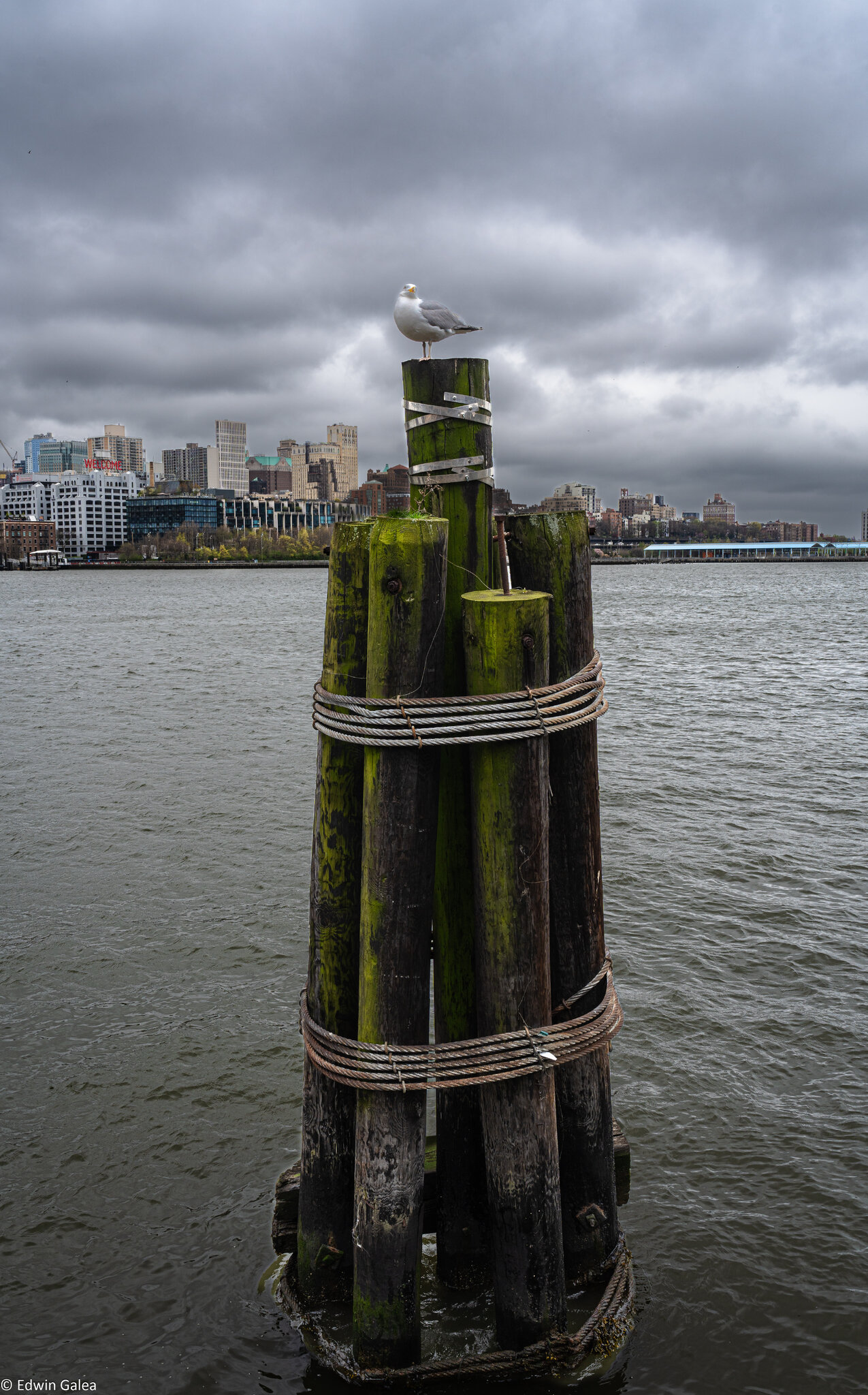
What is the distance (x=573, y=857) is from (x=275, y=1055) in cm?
417

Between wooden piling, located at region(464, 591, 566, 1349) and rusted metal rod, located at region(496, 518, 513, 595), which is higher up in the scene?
rusted metal rod, located at region(496, 518, 513, 595)

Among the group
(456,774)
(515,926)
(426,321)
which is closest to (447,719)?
(456,774)

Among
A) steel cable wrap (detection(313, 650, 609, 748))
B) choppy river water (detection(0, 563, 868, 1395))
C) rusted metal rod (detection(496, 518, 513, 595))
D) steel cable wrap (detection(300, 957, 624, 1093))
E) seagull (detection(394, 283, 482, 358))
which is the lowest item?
choppy river water (detection(0, 563, 868, 1395))

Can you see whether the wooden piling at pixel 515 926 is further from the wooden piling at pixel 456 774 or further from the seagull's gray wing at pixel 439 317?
the seagull's gray wing at pixel 439 317

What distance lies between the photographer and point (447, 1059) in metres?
3.86

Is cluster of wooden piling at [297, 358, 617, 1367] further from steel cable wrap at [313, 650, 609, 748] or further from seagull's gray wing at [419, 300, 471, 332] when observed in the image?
seagull's gray wing at [419, 300, 471, 332]

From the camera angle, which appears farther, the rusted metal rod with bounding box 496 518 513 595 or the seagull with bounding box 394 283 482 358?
the seagull with bounding box 394 283 482 358

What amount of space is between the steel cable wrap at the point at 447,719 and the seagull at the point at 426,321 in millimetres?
2361

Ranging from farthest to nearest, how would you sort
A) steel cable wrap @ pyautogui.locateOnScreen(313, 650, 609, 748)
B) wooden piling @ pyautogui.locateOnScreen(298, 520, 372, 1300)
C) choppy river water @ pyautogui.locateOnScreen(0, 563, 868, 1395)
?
choppy river water @ pyautogui.locateOnScreen(0, 563, 868, 1395), wooden piling @ pyautogui.locateOnScreen(298, 520, 372, 1300), steel cable wrap @ pyautogui.locateOnScreen(313, 650, 609, 748)

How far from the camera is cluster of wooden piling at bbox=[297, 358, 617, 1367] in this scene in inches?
152

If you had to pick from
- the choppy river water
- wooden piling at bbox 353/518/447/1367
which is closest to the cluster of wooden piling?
wooden piling at bbox 353/518/447/1367

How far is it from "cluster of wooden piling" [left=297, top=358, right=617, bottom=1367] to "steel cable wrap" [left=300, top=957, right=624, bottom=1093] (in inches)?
2.7

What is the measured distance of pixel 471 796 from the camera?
404cm

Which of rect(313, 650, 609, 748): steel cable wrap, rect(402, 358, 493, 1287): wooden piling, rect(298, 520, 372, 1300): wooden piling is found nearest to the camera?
rect(313, 650, 609, 748): steel cable wrap
